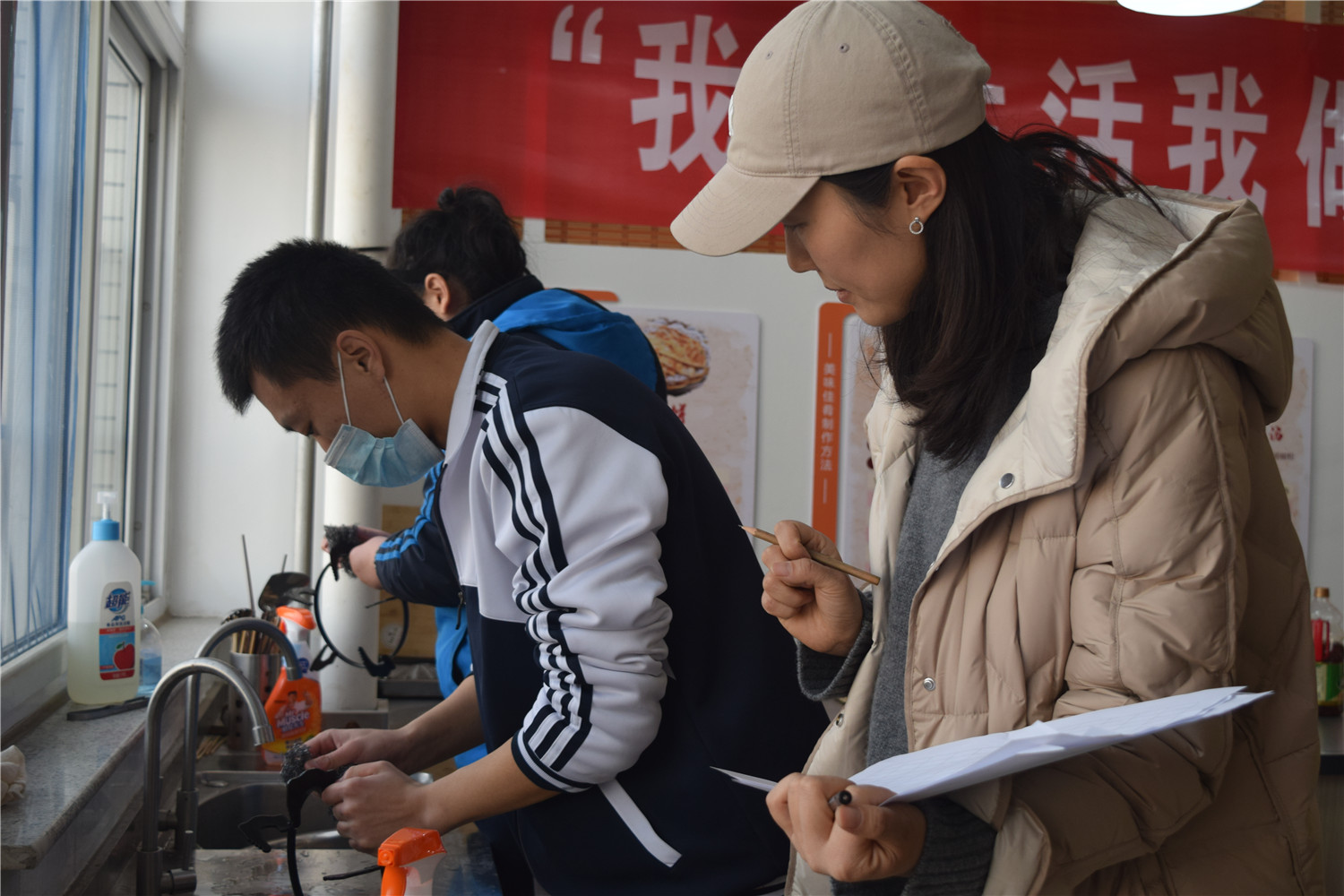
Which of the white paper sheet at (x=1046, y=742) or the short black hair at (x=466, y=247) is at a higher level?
the short black hair at (x=466, y=247)

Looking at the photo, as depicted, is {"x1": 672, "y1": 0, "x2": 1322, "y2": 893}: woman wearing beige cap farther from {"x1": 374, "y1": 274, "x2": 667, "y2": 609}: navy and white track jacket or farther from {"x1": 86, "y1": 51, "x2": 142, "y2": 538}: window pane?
{"x1": 86, "y1": 51, "x2": 142, "y2": 538}: window pane

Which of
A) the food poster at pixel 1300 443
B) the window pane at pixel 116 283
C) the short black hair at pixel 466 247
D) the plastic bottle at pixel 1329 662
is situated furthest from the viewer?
the food poster at pixel 1300 443

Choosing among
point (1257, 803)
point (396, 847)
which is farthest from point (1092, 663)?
point (396, 847)

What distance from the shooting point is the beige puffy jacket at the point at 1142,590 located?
2.25 ft

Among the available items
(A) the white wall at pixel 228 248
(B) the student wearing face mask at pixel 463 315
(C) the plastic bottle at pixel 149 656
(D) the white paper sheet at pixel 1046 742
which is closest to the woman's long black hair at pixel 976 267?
(D) the white paper sheet at pixel 1046 742

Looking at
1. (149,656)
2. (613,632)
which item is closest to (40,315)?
(149,656)

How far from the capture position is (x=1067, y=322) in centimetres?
75

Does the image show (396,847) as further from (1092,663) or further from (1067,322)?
(1067,322)

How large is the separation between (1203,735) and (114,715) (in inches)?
59.1

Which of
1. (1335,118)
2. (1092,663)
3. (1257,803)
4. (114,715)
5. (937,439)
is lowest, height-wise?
(114,715)

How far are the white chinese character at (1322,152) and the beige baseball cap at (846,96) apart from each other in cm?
299

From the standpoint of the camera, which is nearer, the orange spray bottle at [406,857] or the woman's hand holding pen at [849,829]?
the woman's hand holding pen at [849,829]

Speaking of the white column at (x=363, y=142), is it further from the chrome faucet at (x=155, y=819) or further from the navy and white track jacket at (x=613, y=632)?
the navy and white track jacket at (x=613, y=632)

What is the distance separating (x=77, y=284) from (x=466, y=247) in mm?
703
